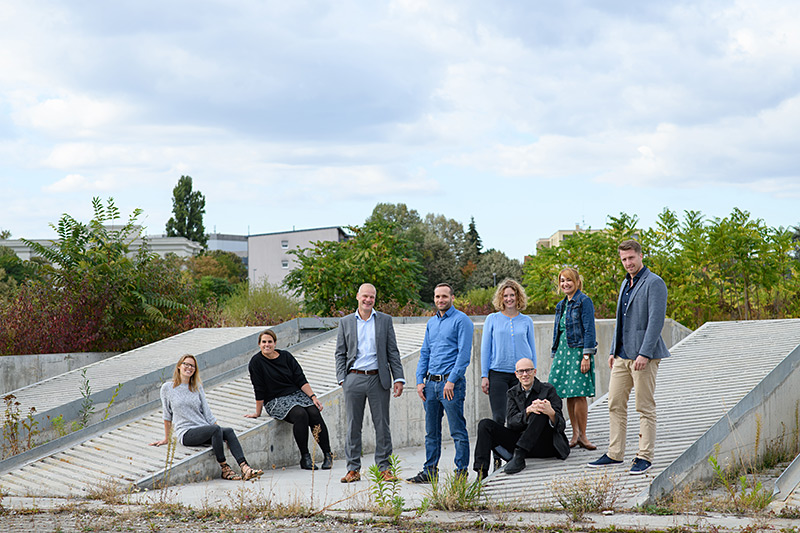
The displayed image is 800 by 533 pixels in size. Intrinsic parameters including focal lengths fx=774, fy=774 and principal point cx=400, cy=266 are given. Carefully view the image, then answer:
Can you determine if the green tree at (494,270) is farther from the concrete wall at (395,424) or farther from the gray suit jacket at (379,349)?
the gray suit jacket at (379,349)

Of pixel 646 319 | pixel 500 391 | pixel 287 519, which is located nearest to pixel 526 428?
pixel 500 391

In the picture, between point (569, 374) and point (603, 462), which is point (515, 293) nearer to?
point (569, 374)

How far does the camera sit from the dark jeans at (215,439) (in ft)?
26.1

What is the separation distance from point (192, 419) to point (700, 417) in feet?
17.0

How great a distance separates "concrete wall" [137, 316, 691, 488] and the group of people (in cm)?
42

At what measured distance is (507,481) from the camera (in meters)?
6.57

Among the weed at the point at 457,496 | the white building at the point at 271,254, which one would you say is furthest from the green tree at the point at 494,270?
the weed at the point at 457,496

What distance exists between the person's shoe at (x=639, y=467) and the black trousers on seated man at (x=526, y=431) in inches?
30.1

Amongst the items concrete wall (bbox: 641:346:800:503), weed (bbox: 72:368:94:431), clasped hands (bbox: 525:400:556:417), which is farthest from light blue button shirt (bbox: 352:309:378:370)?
weed (bbox: 72:368:94:431)

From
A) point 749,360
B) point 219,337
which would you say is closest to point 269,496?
point 749,360

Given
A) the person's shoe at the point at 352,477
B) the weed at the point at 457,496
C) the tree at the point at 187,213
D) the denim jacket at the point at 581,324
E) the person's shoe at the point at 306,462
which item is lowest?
the person's shoe at the point at 306,462

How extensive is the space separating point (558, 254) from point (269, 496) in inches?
480

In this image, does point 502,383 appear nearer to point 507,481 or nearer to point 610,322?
point 507,481

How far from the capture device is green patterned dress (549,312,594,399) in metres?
7.22
